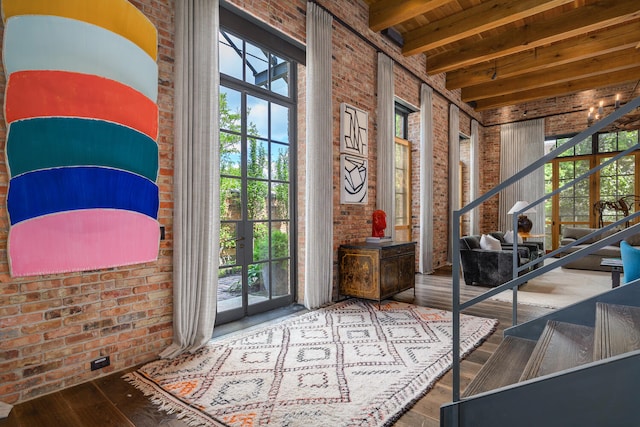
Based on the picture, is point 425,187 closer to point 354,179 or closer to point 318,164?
point 354,179

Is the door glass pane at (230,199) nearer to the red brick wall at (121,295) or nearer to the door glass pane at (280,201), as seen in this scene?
the door glass pane at (280,201)

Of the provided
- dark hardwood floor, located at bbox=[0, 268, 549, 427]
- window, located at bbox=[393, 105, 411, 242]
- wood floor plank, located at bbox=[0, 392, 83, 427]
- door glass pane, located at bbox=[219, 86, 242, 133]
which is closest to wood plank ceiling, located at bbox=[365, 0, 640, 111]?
window, located at bbox=[393, 105, 411, 242]

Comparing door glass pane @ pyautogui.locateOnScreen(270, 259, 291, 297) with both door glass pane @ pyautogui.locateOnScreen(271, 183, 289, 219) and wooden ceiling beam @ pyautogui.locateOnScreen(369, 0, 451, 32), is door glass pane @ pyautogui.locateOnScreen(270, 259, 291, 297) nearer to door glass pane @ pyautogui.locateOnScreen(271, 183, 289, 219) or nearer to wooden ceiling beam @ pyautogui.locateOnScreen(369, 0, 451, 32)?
door glass pane @ pyautogui.locateOnScreen(271, 183, 289, 219)

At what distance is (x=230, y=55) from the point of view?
3527mm

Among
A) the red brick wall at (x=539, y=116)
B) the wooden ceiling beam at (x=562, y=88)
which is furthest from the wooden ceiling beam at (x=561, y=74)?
the red brick wall at (x=539, y=116)

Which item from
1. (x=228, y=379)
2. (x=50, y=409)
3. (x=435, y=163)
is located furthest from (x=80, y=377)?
(x=435, y=163)

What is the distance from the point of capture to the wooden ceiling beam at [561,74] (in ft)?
20.6

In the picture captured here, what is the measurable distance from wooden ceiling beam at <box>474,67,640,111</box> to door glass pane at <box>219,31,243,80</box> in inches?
287

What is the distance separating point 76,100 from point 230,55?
1.75 m

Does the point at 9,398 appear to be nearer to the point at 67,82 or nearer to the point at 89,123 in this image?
the point at 89,123

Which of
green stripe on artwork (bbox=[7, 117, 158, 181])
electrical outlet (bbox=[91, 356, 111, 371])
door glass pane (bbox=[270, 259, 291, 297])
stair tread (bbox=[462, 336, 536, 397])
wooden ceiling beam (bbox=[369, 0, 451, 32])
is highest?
wooden ceiling beam (bbox=[369, 0, 451, 32])

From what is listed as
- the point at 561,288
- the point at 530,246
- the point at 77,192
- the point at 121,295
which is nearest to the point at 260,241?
the point at 121,295

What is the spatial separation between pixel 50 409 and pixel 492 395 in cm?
243

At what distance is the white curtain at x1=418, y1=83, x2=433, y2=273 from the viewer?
6.40 metres
